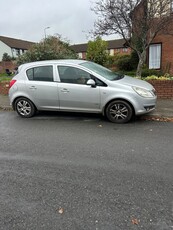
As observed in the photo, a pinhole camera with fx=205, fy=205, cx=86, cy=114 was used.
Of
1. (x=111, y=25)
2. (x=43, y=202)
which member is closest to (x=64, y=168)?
(x=43, y=202)

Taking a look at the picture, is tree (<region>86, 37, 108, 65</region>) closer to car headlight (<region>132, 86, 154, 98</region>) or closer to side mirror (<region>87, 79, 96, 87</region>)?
side mirror (<region>87, 79, 96, 87</region>)

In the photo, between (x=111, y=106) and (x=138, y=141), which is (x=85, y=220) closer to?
(x=138, y=141)

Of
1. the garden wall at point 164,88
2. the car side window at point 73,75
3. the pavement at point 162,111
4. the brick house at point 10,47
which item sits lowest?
the pavement at point 162,111

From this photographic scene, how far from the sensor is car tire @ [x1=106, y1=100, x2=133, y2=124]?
5355 mm

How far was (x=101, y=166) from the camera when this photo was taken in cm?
340

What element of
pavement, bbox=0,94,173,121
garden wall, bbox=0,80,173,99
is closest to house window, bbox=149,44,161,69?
garden wall, bbox=0,80,173,99

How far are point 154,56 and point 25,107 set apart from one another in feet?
37.8

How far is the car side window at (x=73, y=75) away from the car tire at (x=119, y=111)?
3.33ft

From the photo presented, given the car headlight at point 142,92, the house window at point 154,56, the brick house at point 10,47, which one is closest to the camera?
the car headlight at point 142,92

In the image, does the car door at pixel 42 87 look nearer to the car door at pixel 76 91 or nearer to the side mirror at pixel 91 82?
the car door at pixel 76 91

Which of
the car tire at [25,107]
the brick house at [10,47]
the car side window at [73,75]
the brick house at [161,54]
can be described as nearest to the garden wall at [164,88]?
the car side window at [73,75]

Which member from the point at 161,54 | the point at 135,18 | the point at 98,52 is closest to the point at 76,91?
the point at 135,18

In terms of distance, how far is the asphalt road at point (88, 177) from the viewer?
2.32 meters

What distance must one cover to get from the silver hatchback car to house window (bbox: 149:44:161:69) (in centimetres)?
987
